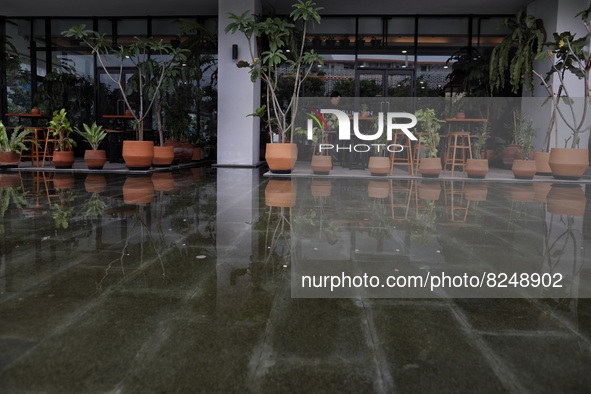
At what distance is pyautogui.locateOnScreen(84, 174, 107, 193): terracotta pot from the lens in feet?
21.9

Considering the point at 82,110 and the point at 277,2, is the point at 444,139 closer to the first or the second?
the point at 277,2

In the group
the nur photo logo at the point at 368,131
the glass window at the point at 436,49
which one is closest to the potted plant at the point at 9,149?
the nur photo logo at the point at 368,131

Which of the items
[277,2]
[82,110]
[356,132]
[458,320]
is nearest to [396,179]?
[356,132]

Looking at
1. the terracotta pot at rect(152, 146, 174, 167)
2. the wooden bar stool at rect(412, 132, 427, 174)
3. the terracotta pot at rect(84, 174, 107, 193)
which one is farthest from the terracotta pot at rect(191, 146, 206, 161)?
the wooden bar stool at rect(412, 132, 427, 174)

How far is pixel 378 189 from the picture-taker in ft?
23.5

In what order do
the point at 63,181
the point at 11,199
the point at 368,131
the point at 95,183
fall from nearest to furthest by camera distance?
the point at 11,199 → the point at 95,183 → the point at 63,181 → the point at 368,131

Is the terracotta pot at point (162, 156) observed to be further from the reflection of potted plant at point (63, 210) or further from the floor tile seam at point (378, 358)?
the floor tile seam at point (378, 358)

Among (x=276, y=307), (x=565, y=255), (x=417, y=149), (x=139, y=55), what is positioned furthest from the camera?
(x=139, y=55)

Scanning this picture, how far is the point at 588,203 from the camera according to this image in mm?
5926

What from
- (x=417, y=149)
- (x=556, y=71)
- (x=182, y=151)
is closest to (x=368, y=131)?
(x=417, y=149)

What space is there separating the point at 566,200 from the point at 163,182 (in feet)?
18.3

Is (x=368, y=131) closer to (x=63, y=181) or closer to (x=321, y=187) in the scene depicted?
(x=321, y=187)

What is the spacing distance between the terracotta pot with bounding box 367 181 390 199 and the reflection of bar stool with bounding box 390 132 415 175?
1318mm

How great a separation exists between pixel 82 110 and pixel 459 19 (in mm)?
9857
